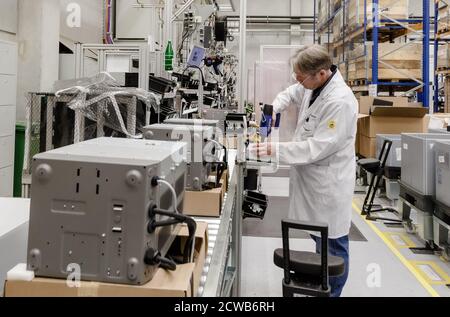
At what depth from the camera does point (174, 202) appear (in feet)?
3.76

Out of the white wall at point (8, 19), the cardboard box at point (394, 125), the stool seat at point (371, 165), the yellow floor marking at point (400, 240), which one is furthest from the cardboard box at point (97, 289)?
the cardboard box at point (394, 125)

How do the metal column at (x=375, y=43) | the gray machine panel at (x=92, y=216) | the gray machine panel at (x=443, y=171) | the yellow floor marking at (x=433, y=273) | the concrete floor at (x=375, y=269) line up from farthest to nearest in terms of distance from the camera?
the metal column at (x=375, y=43) → the gray machine panel at (x=443, y=171) → the yellow floor marking at (x=433, y=273) → the concrete floor at (x=375, y=269) → the gray machine panel at (x=92, y=216)

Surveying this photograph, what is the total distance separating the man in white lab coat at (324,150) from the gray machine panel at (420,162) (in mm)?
1414

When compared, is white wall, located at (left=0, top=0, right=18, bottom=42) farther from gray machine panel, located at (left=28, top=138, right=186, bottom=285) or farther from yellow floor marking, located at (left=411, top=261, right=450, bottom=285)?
yellow floor marking, located at (left=411, top=261, right=450, bottom=285)

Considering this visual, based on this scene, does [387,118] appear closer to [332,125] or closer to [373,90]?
[373,90]

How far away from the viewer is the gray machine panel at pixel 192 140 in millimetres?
1679

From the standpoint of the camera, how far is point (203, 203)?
1.78 metres

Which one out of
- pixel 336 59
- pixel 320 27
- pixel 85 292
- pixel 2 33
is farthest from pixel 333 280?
pixel 320 27

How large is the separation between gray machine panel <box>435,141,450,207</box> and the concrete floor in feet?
1.73

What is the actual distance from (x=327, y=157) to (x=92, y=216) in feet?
4.60

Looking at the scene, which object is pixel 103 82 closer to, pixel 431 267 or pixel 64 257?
pixel 64 257

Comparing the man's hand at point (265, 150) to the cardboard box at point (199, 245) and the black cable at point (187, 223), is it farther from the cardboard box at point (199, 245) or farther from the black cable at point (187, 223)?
the black cable at point (187, 223)

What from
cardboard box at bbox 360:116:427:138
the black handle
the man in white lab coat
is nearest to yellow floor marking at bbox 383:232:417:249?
the man in white lab coat
